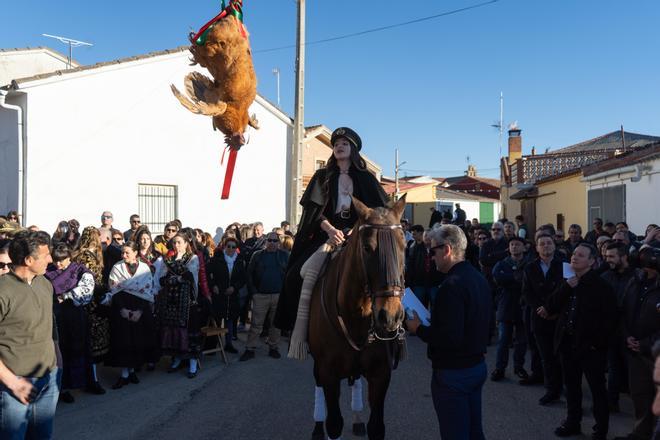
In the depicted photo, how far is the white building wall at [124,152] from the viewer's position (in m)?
11.9

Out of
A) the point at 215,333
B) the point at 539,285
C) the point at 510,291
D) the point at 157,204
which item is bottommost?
the point at 215,333

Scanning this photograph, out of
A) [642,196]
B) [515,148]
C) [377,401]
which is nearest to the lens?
[377,401]

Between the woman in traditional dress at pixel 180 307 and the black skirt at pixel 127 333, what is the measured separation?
331mm

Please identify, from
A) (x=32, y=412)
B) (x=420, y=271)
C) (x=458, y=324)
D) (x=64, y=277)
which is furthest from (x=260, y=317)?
(x=458, y=324)

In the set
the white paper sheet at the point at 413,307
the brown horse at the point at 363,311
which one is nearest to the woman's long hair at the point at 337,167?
the brown horse at the point at 363,311

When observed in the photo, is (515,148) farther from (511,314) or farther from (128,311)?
(128,311)

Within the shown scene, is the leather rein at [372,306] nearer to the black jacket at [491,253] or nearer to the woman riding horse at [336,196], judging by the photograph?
the woman riding horse at [336,196]

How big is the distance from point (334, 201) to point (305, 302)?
1015 mm

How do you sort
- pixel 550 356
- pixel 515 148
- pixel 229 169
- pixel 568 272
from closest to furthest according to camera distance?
pixel 568 272 → pixel 550 356 → pixel 229 169 → pixel 515 148

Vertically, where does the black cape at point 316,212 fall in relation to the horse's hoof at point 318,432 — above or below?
above

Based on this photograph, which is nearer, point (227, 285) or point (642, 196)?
point (227, 285)

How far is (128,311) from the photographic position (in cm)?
635

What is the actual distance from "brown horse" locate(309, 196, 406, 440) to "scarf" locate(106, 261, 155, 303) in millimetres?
3238

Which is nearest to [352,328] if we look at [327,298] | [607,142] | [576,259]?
[327,298]
